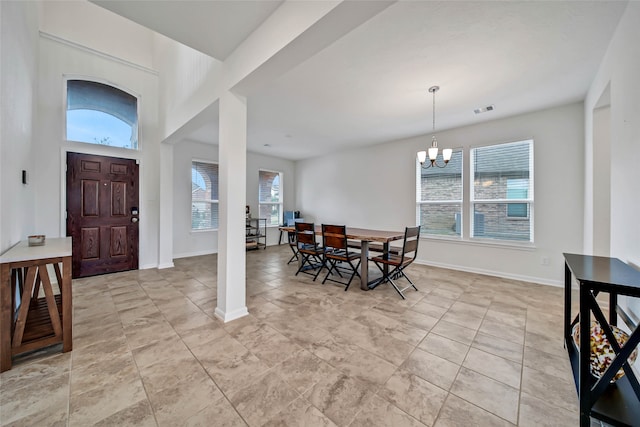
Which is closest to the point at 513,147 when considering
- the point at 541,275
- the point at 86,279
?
the point at 541,275

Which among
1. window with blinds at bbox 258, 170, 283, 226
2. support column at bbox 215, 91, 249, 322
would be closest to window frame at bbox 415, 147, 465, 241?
support column at bbox 215, 91, 249, 322

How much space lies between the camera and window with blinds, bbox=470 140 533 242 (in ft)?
11.9

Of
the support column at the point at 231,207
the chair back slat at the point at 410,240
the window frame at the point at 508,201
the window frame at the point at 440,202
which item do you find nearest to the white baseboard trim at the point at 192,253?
the support column at the point at 231,207

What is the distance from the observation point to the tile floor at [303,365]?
127 centimetres

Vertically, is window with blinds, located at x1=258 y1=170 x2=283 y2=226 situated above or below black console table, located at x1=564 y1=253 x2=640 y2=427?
above

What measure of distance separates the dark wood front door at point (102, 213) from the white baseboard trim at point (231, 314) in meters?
2.83

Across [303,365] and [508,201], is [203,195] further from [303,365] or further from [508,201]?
[508,201]

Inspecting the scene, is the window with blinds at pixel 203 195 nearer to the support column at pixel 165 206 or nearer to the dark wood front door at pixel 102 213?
the support column at pixel 165 206

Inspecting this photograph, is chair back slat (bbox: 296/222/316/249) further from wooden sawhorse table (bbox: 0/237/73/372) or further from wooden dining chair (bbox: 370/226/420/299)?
wooden sawhorse table (bbox: 0/237/73/372)

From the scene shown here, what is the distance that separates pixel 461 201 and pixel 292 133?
137 inches

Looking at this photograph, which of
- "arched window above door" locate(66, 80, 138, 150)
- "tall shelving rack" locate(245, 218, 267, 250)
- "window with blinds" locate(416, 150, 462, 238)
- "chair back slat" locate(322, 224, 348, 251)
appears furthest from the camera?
"tall shelving rack" locate(245, 218, 267, 250)

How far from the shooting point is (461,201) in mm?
4207

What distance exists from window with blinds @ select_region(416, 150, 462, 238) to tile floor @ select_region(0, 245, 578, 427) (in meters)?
1.73

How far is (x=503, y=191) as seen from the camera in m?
3.81
